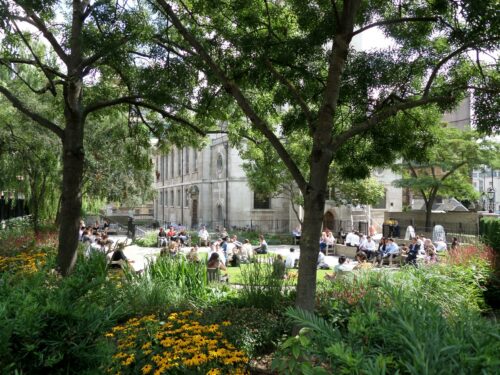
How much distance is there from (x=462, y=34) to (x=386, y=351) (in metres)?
5.18

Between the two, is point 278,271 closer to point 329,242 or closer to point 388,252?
point 388,252

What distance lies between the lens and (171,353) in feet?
14.8

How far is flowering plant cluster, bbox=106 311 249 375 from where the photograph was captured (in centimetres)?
433

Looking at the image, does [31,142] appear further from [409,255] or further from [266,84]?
[409,255]

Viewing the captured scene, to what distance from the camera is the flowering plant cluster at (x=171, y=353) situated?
170 inches

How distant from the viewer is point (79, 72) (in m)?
8.91

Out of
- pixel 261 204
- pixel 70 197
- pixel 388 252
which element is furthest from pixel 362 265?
pixel 261 204

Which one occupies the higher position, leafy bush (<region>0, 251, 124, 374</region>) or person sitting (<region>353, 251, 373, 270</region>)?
leafy bush (<region>0, 251, 124, 374</region>)

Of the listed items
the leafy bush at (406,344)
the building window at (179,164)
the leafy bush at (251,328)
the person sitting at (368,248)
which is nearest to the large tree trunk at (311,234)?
the leafy bush at (251,328)

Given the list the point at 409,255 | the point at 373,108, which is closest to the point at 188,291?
the point at 373,108

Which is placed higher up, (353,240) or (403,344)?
(403,344)

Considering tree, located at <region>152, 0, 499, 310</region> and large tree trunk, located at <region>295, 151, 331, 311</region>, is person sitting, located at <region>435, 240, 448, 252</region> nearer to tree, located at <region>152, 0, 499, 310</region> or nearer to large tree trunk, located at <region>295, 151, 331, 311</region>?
tree, located at <region>152, 0, 499, 310</region>

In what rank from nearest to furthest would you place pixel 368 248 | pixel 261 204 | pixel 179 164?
pixel 368 248 → pixel 261 204 → pixel 179 164

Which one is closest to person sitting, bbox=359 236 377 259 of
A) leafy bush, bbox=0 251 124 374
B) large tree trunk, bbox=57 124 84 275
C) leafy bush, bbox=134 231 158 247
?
leafy bush, bbox=134 231 158 247
